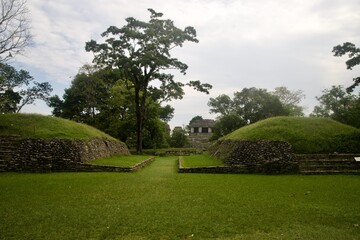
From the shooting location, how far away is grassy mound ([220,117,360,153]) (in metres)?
18.6

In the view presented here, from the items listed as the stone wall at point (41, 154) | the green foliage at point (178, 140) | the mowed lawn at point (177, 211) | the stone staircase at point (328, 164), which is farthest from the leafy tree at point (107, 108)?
the mowed lawn at point (177, 211)

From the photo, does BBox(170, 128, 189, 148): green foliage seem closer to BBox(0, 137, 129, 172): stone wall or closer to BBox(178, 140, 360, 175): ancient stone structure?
BBox(0, 137, 129, 172): stone wall

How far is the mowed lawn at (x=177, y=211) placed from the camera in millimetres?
5762

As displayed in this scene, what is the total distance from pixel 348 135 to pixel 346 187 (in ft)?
32.6

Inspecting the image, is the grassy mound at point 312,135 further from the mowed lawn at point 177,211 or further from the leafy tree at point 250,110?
the leafy tree at point 250,110

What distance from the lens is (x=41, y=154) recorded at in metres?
17.1

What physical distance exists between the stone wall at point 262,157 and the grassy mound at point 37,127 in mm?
10658

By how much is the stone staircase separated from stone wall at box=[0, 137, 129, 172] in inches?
516

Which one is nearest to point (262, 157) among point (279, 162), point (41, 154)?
point (279, 162)

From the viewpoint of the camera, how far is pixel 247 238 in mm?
5492

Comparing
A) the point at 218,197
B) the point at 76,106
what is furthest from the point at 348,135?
the point at 76,106

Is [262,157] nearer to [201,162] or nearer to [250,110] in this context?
[201,162]

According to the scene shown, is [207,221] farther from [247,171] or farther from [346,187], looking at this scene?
[247,171]

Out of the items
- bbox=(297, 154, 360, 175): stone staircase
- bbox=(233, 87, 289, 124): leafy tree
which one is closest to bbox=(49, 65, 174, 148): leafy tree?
bbox=(233, 87, 289, 124): leafy tree
